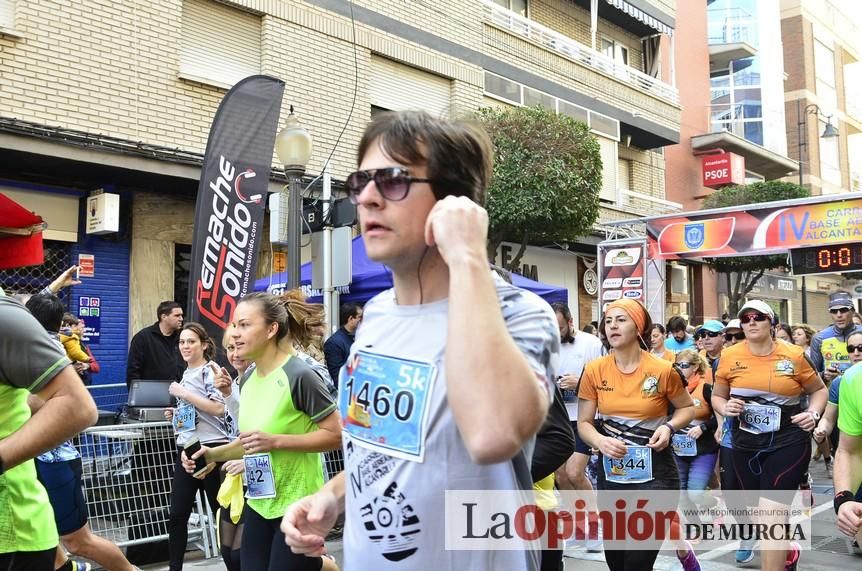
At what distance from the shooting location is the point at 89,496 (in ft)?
21.6

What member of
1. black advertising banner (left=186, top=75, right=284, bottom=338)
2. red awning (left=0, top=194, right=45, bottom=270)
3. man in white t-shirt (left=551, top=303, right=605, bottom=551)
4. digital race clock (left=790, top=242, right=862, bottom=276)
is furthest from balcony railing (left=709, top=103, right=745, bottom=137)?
red awning (left=0, top=194, right=45, bottom=270)

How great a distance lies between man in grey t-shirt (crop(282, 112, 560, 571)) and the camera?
1739 millimetres

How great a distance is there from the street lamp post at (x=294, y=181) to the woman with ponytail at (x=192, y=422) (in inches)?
72.2

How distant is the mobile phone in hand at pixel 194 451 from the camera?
5785 millimetres

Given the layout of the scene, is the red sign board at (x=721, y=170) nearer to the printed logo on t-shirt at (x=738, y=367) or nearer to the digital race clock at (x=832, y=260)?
the digital race clock at (x=832, y=260)

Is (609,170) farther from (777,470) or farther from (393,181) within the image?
(393,181)

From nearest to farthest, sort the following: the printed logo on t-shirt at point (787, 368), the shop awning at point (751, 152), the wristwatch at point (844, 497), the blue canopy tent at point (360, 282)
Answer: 1. the wristwatch at point (844, 497)
2. the printed logo on t-shirt at point (787, 368)
3. the blue canopy tent at point (360, 282)
4. the shop awning at point (751, 152)

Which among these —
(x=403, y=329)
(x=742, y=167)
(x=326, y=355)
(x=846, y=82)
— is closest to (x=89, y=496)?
(x=326, y=355)

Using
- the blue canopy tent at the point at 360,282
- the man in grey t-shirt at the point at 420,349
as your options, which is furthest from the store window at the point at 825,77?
the man in grey t-shirt at the point at 420,349

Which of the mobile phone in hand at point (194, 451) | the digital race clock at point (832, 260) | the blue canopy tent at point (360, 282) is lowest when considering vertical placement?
the mobile phone in hand at point (194, 451)

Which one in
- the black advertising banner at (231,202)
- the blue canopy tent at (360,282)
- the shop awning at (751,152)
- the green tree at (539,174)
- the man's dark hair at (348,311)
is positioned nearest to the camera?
the black advertising banner at (231,202)

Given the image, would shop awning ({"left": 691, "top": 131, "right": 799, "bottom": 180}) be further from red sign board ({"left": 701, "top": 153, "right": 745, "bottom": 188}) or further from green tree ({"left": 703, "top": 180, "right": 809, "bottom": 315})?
green tree ({"left": 703, "top": 180, "right": 809, "bottom": 315})

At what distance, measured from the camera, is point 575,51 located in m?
20.6

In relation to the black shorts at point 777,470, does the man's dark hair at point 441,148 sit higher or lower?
higher
